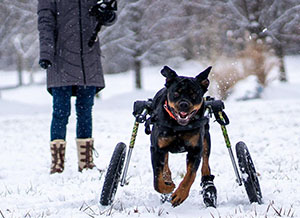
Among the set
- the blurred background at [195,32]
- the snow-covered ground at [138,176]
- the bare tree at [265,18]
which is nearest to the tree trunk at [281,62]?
the blurred background at [195,32]

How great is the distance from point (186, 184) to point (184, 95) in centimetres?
65

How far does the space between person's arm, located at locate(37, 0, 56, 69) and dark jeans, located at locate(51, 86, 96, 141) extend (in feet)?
1.35

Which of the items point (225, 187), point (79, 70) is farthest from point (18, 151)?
point (225, 187)

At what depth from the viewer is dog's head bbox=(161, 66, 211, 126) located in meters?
2.67

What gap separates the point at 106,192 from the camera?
296 cm

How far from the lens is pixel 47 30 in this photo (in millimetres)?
4527

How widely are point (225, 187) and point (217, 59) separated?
16.2 metres

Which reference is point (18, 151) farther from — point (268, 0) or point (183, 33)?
point (268, 0)

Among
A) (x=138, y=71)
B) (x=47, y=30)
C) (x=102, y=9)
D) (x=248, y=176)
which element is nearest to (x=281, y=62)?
(x=138, y=71)

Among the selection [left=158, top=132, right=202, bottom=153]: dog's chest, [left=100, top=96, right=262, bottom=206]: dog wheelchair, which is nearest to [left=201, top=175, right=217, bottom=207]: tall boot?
[left=100, top=96, right=262, bottom=206]: dog wheelchair

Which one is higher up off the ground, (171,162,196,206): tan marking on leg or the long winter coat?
the long winter coat

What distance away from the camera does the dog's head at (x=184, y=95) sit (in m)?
2.67

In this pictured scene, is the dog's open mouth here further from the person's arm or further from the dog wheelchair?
the person's arm

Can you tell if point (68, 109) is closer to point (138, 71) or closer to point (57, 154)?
point (57, 154)
